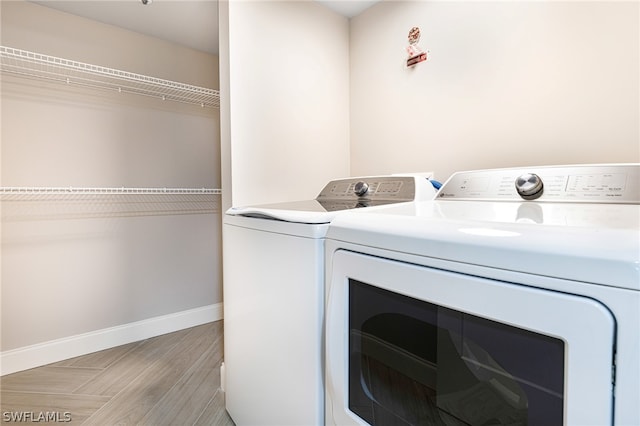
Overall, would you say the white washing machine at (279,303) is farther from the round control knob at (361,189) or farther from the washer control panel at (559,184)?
the washer control panel at (559,184)

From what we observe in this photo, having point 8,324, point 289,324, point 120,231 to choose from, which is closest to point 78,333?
point 8,324

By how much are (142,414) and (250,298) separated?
3.23 feet

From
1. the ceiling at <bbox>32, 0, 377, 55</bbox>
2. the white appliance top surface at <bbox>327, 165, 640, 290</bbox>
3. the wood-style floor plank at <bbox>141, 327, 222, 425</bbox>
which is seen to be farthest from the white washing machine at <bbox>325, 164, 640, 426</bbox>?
the ceiling at <bbox>32, 0, 377, 55</bbox>

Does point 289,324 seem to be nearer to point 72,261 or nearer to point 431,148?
point 431,148

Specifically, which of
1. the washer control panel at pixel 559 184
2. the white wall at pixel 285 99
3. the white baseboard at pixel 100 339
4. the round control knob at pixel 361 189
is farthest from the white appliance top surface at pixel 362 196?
the white baseboard at pixel 100 339

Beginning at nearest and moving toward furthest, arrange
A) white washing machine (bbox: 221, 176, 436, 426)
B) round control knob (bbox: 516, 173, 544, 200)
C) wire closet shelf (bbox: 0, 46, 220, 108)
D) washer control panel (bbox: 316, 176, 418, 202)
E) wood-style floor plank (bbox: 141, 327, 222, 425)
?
white washing machine (bbox: 221, 176, 436, 426), round control knob (bbox: 516, 173, 544, 200), washer control panel (bbox: 316, 176, 418, 202), wood-style floor plank (bbox: 141, 327, 222, 425), wire closet shelf (bbox: 0, 46, 220, 108)

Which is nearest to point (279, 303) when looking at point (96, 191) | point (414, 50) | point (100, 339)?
point (414, 50)

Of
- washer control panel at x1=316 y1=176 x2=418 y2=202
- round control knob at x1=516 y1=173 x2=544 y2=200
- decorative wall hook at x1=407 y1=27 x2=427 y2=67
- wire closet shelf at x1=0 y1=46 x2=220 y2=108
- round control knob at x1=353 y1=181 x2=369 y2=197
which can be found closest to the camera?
round control knob at x1=516 y1=173 x2=544 y2=200

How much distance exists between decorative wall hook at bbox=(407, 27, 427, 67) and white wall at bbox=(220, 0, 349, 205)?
1.61 feet

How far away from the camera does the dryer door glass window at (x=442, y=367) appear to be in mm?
478

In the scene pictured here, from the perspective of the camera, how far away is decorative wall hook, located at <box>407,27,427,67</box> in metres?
1.62

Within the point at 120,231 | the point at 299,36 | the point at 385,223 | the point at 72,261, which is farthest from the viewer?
the point at 120,231

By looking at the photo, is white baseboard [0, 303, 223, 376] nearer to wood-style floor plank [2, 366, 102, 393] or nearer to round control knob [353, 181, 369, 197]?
wood-style floor plank [2, 366, 102, 393]

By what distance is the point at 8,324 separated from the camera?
6.07 ft
